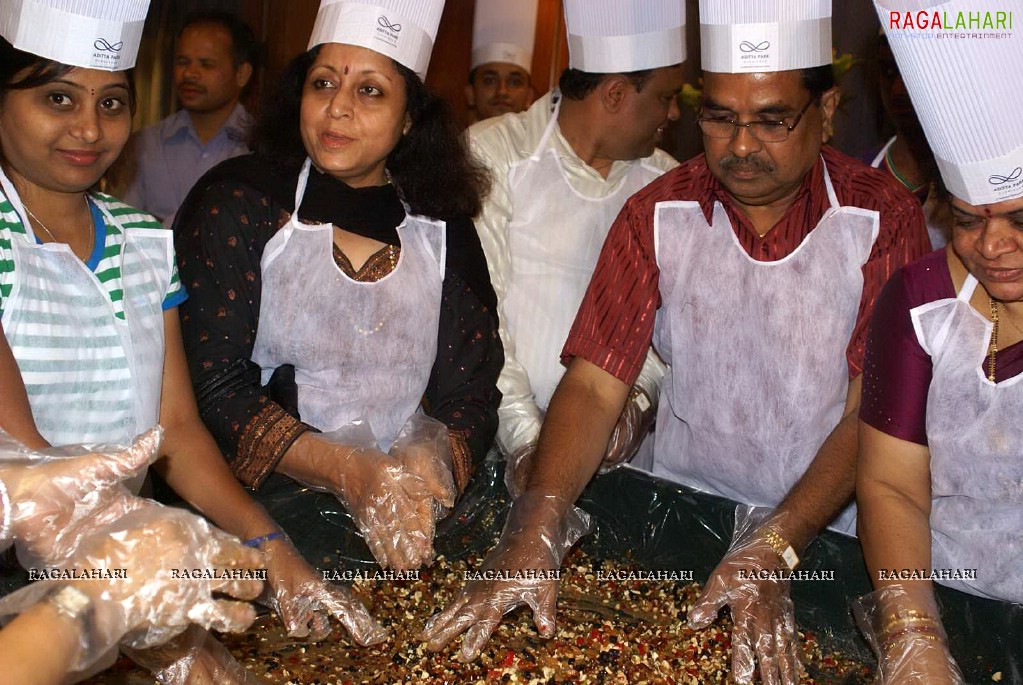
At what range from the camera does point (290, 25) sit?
5.49m

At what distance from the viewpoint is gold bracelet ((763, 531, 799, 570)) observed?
192 centimetres

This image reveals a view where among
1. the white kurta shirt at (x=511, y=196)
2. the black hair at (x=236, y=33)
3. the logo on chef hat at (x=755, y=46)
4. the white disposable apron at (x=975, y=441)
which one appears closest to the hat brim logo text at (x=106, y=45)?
the white kurta shirt at (x=511, y=196)

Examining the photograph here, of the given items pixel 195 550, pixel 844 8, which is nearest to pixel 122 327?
pixel 195 550

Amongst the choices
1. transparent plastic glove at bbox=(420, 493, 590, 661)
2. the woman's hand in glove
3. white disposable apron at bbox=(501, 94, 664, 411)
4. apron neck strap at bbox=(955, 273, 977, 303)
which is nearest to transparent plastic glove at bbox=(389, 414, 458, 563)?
the woman's hand in glove

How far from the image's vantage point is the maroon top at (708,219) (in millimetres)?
2178

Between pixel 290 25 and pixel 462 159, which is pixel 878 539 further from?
pixel 290 25

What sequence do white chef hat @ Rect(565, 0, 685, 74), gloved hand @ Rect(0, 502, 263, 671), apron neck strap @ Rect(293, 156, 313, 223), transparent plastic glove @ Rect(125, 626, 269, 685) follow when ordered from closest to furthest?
gloved hand @ Rect(0, 502, 263, 671) → transparent plastic glove @ Rect(125, 626, 269, 685) → apron neck strap @ Rect(293, 156, 313, 223) → white chef hat @ Rect(565, 0, 685, 74)

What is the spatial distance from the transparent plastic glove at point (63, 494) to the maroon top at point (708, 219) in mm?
1179

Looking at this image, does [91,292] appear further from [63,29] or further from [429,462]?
[429,462]

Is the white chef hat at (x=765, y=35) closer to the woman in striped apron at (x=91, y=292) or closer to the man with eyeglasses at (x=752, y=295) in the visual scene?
the man with eyeglasses at (x=752, y=295)

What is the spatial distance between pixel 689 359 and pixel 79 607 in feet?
4.86

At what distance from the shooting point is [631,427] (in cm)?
254

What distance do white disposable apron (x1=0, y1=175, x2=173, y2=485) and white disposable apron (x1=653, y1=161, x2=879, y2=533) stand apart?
107 cm

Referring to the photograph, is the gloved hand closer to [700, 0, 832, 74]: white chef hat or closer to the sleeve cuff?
the sleeve cuff
